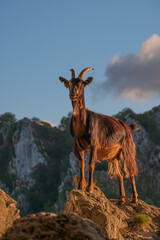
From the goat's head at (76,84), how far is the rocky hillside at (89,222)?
2.69 metres

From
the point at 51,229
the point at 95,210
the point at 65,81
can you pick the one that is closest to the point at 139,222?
the point at 95,210

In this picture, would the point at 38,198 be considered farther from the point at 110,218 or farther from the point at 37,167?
the point at 110,218

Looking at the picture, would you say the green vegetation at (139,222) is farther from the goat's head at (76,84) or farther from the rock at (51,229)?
the rock at (51,229)

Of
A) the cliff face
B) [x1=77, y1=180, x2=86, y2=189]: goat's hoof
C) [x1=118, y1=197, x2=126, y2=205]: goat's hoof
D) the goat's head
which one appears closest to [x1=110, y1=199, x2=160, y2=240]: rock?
[x1=118, y1=197, x2=126, y2=205]: goat's hoof

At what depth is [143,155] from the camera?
215 feet

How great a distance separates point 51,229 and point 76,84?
5.27 metres

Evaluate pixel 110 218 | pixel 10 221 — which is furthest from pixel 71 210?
pixel 10 221

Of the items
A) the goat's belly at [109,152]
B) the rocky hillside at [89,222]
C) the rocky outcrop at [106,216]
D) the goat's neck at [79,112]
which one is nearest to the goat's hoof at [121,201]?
the rocky hillside at [89,222]

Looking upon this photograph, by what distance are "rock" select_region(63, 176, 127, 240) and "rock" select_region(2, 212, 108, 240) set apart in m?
2.86

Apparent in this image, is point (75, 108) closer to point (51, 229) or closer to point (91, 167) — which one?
point (91, 167)

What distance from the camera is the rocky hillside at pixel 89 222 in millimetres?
5645

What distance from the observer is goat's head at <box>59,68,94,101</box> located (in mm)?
10022

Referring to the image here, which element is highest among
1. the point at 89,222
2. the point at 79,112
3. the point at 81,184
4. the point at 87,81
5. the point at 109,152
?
the point at 87,81

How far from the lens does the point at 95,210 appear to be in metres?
9.08
